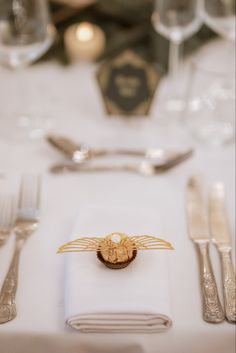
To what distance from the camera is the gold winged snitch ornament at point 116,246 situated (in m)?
0.71

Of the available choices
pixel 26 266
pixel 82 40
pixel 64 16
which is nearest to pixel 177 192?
pixel 26 266

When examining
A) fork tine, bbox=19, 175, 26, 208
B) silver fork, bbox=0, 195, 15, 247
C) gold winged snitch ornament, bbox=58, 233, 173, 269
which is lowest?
gold winged snitch ornament, bbox=58, 233, 173, 269

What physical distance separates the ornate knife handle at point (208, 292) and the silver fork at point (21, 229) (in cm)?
29

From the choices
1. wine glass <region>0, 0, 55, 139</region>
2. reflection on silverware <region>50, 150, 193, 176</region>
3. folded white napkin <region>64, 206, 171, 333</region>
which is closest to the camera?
folded white napkin <region>64, 206, 171, 333</region>

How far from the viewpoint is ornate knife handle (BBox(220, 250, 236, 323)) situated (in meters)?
0.69

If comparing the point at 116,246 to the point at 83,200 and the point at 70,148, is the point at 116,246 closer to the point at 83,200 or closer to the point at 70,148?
the point at 83,200

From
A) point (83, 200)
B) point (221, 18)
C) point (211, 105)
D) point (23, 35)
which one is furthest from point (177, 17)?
point (83, 200)

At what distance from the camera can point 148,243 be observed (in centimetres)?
76

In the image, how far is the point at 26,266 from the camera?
798 mm

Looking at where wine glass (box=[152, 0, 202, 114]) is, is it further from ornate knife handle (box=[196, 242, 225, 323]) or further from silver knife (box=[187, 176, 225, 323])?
ornate knife handle (box=[196, 242, 225, 323])

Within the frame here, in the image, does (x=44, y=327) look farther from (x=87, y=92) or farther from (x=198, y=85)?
(x=87, y=92)

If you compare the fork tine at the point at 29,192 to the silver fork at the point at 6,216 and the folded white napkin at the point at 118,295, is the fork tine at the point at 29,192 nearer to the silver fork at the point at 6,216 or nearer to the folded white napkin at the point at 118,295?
the silver fork at the point at 6,216

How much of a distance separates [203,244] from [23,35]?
69cm

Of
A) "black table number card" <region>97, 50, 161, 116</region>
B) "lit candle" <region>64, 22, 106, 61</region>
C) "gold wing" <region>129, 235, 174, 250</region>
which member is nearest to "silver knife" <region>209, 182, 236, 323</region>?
"gold wing" <region>129, 235, 174, 250</region>
